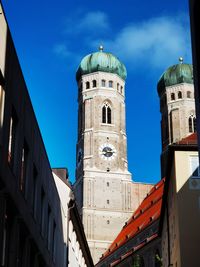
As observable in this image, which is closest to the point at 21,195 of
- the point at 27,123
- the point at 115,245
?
the point at 27,123

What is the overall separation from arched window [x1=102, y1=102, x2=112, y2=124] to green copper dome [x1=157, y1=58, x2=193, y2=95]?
1300 cm

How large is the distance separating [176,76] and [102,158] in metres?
21.5

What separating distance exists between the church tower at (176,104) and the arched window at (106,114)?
1002 cm

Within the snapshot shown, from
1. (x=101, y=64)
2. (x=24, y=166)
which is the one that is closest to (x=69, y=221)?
(x=24, y=166)

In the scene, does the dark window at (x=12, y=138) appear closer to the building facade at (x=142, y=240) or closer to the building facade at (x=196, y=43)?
the building facade at (x=196, y=43)

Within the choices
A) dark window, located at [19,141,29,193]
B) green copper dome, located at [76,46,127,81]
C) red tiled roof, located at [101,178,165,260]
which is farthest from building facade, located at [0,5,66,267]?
green copper dome, located at [76,46,127,81]

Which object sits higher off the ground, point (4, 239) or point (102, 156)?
point (102, 156)

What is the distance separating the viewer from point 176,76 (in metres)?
97.6

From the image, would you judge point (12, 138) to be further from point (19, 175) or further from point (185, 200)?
point (185, 200)

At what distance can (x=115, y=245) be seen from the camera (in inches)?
2753

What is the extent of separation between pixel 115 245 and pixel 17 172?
57053 mm

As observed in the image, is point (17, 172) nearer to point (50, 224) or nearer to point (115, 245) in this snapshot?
point (50, 224)

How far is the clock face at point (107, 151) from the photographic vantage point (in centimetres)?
8506

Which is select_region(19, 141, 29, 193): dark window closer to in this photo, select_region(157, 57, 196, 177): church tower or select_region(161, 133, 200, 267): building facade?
select_region(161, 133, 200, 267): building facade
